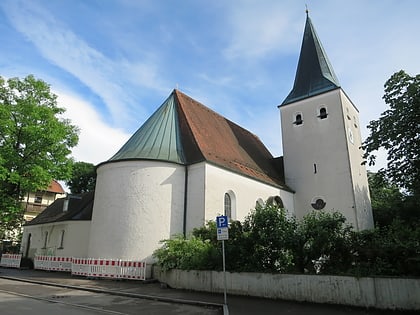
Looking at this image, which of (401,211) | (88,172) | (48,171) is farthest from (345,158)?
(88,172)

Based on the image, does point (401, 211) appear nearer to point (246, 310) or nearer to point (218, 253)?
point (218, 253)

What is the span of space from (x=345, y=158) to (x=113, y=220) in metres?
16.5

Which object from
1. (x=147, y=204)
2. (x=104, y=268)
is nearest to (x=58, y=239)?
(x=104, y=268)

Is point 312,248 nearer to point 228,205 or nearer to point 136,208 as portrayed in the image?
point 228,205

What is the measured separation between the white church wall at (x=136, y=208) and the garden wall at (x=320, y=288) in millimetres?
4672

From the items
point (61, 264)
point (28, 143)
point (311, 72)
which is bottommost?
point (61, 264)

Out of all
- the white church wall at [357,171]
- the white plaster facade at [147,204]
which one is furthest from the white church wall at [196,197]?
the white church wall at [357,171]

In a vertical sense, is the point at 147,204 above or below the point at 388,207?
below

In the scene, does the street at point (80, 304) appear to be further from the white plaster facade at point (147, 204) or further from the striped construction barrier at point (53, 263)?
the striped construction barrier at point (53, 263)

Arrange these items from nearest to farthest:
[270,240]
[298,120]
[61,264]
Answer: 1. [270,240]
2. [61,264]
3. [298,120]

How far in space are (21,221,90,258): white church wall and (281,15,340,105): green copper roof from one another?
63.1ft

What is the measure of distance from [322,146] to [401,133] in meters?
12.3

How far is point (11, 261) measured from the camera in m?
22.4

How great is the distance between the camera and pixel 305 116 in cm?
2602
